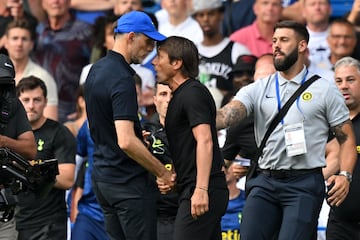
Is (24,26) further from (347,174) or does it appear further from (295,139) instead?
(347,174)

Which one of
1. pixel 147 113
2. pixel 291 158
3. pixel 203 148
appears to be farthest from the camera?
pixel 147 113

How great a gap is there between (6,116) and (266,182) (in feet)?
6.94

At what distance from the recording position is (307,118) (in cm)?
903

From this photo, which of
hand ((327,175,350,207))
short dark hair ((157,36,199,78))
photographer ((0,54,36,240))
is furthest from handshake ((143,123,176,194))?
hand ((327,175,350,207))

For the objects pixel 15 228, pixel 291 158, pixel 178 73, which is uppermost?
pixel 178 73

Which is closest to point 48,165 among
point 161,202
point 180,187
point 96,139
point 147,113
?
point 96,139

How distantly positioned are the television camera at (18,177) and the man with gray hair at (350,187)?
267 cm

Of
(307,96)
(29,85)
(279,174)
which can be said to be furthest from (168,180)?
(29,85)

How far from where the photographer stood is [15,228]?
32.1 ft

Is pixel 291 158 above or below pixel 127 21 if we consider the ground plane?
below

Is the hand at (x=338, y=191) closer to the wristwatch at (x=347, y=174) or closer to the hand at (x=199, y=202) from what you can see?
the wristwatch at (x=347, y=174)

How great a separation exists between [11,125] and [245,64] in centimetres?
371

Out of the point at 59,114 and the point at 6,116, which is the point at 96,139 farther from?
the point at 59,114

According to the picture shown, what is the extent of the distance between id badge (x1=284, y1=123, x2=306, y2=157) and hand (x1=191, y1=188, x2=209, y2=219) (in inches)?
35.7
